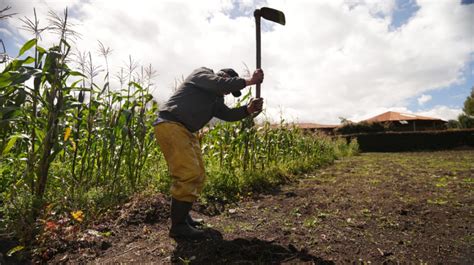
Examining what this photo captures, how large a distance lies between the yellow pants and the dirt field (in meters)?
0.42

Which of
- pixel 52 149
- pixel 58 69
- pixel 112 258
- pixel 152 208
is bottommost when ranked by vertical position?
pixel 112 258

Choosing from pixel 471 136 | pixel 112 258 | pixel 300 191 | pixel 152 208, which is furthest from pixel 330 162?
pixel 471 136

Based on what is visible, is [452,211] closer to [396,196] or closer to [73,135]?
[396,196]

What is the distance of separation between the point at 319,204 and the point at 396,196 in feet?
3.94

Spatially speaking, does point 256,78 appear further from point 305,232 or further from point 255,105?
point 305,232

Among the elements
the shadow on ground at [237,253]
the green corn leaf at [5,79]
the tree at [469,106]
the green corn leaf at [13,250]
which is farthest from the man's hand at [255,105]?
the tree at [469,106]

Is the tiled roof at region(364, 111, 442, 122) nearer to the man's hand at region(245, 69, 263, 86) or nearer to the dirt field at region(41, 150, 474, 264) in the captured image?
the dirt field at region(41, 150, 474, 264)

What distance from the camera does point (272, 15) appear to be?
11.8 feet

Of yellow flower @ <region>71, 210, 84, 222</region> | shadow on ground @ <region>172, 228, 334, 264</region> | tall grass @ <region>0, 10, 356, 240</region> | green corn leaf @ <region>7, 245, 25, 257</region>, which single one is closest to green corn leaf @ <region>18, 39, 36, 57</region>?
tall grass @ <region>0, 10, 356, 240</region>

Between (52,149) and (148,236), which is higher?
(52,149)

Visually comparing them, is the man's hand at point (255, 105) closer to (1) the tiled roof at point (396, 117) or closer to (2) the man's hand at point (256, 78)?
(2) the man's hand at point (256, 78)

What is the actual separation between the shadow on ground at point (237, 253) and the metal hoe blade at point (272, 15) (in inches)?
103

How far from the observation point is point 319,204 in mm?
3594

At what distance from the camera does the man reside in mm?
2504
